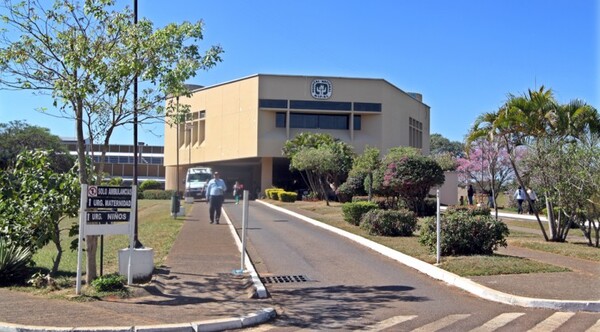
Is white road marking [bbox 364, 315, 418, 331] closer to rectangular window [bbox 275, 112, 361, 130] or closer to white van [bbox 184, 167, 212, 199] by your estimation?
Result: white van [bbox 184, 167, 212, 199]

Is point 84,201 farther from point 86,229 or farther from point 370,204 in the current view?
point 370,204

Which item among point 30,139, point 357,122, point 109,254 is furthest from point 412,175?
point 30,139

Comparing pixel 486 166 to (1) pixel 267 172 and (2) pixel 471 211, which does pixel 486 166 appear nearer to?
(2) pixel 471 211

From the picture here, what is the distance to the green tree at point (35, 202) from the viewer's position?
11367 millimetres

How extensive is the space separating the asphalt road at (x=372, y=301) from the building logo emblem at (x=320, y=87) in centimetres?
3967

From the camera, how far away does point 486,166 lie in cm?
3609

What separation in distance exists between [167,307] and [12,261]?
3773 mm

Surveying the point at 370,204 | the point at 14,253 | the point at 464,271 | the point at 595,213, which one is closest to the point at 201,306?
the point at 14,253

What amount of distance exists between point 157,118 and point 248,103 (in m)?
43.3

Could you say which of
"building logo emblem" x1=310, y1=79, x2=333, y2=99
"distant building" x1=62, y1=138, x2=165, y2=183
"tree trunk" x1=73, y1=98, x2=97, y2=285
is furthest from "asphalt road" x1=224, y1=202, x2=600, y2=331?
"distant building" x1=62, y1=138, x2=165, y2=183

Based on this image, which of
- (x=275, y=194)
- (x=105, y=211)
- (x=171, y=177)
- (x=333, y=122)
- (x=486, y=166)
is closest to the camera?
(x=105, y=211)

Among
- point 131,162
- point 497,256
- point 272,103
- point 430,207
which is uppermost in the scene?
point 272,103

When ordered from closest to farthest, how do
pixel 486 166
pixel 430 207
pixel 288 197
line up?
1. pixel 430 207
2. pixel 486 166
3. pixel 288 197

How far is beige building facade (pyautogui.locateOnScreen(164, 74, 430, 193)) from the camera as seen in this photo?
178 feet
